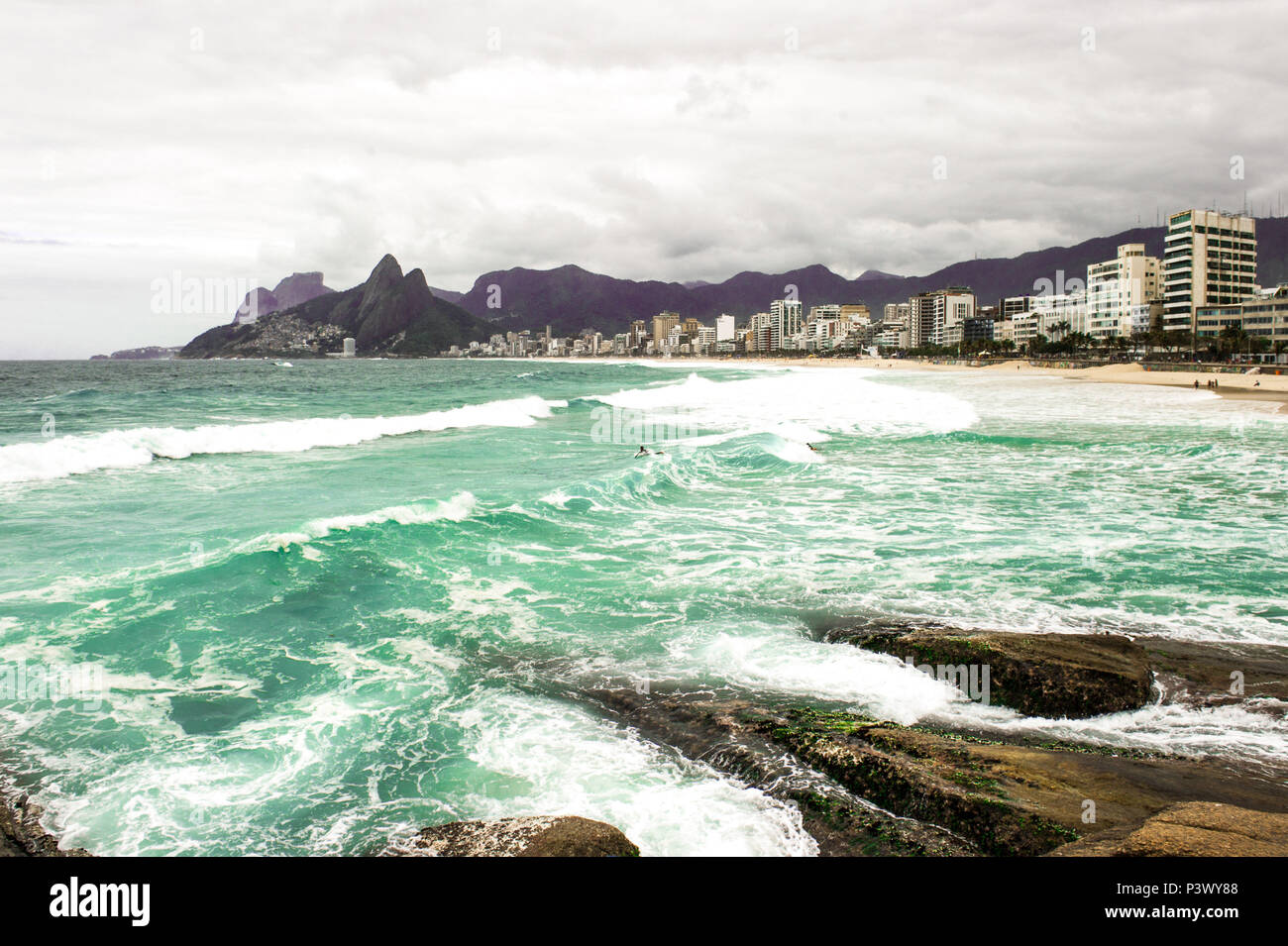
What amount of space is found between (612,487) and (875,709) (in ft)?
40.6

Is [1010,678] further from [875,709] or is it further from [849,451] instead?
[849,451]

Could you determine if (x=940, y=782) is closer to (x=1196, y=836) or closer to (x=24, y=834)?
(x=1196, y=836)

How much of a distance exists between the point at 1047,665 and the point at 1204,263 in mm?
164411

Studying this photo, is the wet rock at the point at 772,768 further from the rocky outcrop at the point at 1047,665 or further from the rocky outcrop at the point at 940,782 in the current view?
the rocky outcrop at the point at 1047,665

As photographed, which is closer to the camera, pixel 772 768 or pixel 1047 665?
pixel 772 768

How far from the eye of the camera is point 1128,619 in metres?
9.21

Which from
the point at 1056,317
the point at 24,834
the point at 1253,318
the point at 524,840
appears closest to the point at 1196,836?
the point at 524,840

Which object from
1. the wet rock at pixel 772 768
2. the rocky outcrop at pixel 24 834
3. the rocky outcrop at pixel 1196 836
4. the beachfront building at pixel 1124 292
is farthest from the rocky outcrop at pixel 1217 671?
the beachfront building at pixel 1124 292

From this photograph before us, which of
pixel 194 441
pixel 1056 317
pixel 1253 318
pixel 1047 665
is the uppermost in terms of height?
pixel 1056 317

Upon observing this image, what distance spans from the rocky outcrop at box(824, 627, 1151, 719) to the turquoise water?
23 cm

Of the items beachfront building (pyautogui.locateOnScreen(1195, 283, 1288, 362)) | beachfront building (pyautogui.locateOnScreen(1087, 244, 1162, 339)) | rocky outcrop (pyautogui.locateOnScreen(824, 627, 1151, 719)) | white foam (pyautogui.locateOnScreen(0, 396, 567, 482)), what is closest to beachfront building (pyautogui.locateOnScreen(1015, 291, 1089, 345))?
beachfront building (pyautogui.locateOnScreen(1087, 244, 1162, 339))

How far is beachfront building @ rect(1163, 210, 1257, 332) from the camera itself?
13212 cm

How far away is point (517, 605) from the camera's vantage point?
1054 cm
